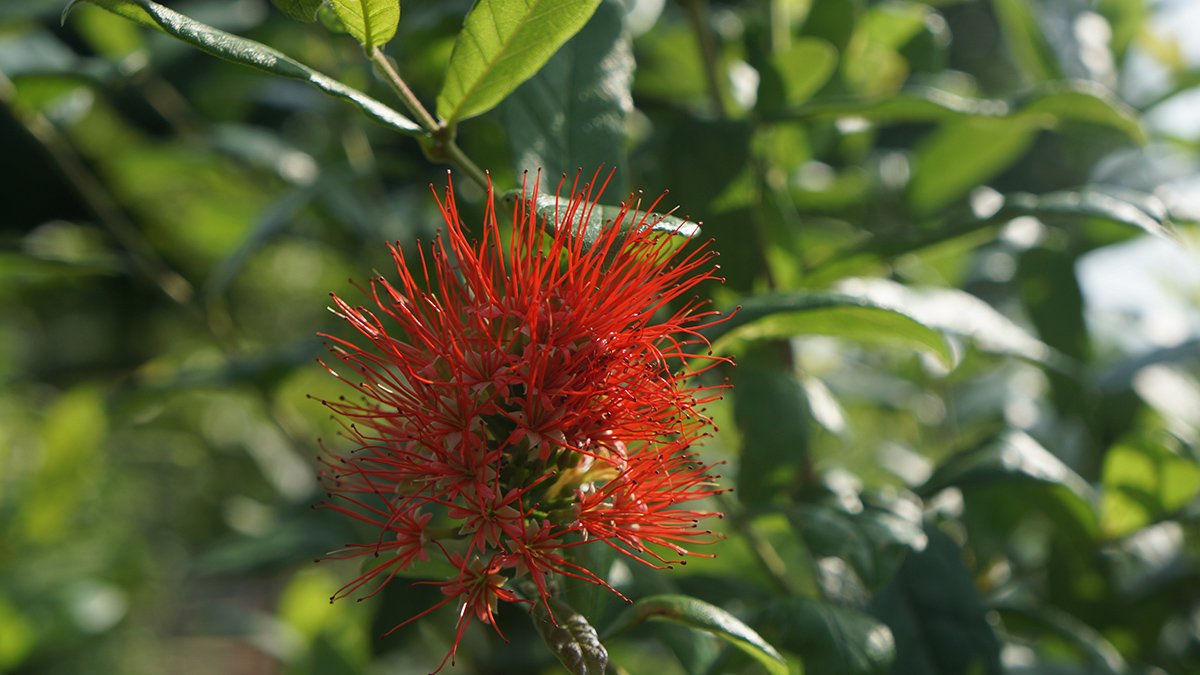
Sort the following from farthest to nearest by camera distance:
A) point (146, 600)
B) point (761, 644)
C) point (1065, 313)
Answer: point (146, 600), point (1065, 313), point (761, 644)

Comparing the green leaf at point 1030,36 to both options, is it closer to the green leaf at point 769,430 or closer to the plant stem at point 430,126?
the green leaf at point 769,430

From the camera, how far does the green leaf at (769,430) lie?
0.71m

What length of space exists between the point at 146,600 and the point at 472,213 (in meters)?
2.11

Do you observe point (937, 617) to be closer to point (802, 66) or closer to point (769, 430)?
point (769, 430)

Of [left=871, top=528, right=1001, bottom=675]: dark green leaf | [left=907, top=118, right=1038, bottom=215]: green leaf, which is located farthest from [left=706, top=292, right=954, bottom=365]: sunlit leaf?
[left=907, top=118, right=1038, bottom=215]: green leaf

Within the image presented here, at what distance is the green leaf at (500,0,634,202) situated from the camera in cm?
60

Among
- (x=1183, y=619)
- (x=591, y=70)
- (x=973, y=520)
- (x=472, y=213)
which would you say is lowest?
(x=1183, y=619)

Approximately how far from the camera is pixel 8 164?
3998 mm

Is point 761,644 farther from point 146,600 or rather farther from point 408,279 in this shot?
point 146,600

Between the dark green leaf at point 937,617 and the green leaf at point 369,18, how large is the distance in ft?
2.06

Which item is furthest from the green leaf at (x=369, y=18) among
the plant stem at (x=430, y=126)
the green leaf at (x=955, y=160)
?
the green leaf at (x=955, y=160)

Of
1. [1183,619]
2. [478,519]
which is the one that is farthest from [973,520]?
[478,519]

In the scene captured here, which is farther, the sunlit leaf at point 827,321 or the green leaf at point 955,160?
the green leaf at point 955,160

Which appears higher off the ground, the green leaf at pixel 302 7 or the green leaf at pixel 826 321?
the green leaf at pixel 302 7
